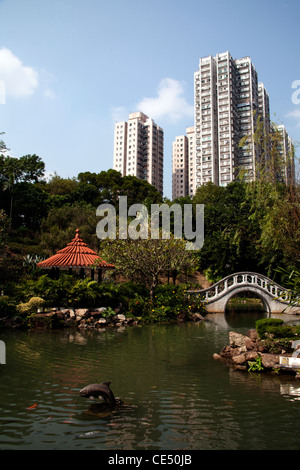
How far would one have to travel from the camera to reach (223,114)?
74.6m

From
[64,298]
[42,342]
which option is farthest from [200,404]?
[64,298]

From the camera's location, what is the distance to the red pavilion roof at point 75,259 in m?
17.2

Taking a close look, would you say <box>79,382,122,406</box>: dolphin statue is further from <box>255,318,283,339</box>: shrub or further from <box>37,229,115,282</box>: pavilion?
<box>37,229,115,282</box>: pavilion

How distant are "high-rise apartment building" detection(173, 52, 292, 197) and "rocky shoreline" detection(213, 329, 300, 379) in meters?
65.3

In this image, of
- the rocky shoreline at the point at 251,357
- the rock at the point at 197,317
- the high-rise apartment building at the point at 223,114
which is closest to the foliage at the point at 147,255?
the rock at the point at 197,317

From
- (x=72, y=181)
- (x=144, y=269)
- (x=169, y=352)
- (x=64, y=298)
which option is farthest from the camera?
(x=72, y=181)

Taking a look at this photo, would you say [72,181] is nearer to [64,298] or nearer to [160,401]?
[64,298]

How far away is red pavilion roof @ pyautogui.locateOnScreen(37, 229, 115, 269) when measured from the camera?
56.4 feet

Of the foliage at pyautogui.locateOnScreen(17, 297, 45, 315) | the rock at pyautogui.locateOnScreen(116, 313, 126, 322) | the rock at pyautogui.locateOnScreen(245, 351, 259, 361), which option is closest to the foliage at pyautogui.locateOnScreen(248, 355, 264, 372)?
the rock at pyautogui.locateOnScreen(245, 351, 259, 361)

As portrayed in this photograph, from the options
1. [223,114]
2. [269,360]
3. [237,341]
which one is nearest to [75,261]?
[237,341]

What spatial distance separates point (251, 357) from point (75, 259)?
37.6 ft

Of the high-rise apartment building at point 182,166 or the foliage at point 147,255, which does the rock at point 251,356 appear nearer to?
the foliage at point 147,255

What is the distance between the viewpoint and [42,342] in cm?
1122
